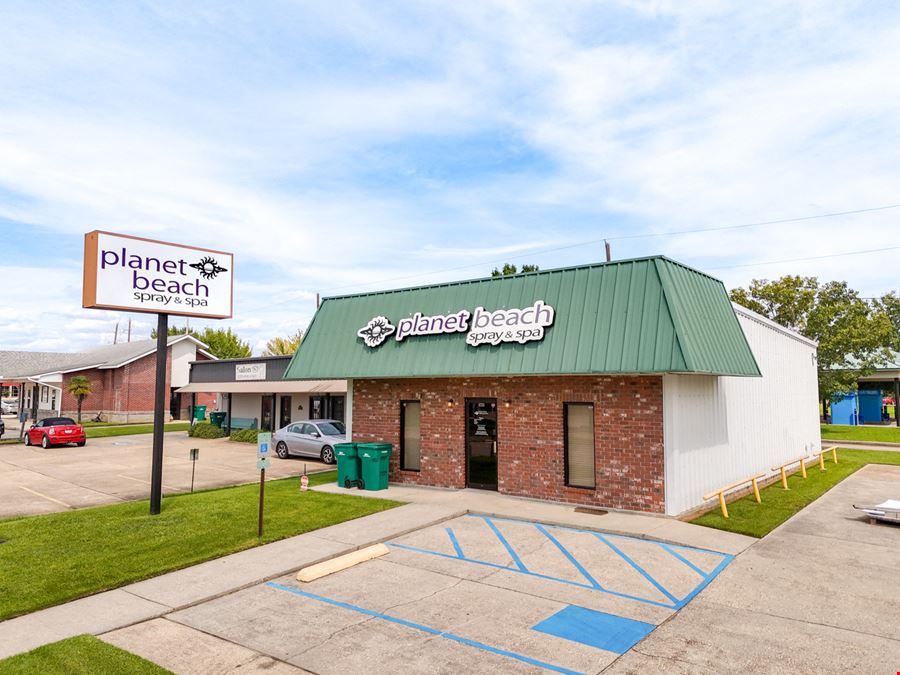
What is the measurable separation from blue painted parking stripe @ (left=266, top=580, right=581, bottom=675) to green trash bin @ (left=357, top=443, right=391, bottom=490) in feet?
23.9

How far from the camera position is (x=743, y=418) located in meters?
16.7

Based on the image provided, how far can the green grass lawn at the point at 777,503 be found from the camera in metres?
12.4

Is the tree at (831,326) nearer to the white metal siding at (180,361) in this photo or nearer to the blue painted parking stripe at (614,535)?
the blue painted parking stripe at (614,535)

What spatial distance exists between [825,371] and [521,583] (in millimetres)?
32818

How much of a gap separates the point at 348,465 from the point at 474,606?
9.42 metres

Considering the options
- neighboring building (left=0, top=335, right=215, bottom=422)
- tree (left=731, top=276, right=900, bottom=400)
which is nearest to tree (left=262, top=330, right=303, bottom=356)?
neighboring building (left=0, top=335, right=215, bottom=422)

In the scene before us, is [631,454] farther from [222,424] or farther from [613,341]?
[222,424]

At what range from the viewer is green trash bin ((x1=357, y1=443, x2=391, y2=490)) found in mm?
16625

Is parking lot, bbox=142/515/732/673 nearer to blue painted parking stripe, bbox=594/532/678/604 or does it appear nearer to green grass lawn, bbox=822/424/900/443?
blue painted parking stripe, bbox=594/532/678/604

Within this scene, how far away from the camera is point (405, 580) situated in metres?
9.37

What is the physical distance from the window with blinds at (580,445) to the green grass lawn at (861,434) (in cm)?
2577

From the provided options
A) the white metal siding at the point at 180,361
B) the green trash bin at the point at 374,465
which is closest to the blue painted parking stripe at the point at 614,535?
the green trash bin at the point at 374,465

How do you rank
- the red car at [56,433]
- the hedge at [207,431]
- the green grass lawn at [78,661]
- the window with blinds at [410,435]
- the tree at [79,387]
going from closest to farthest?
the green grass lawn at [78,661] → the window with blinds at [410,435] → the red car at [56,433] → the hedge at [207,431] → the tree at [79,387]

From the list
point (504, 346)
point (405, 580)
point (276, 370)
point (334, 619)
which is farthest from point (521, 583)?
point (276, 370)
